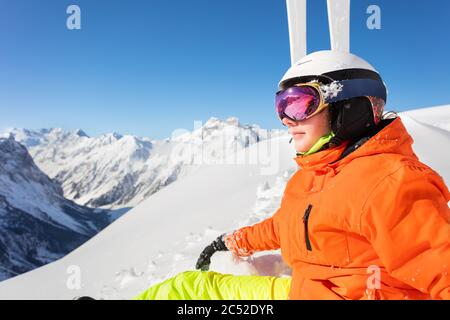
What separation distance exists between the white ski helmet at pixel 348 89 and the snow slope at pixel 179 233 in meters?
2.09

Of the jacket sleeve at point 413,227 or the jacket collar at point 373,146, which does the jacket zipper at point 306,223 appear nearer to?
the jacket collar at point 373,146

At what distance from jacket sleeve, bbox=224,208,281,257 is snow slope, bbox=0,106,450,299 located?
0.75ft

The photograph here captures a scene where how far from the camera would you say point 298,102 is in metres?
2.63

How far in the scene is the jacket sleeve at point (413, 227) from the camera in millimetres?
1750

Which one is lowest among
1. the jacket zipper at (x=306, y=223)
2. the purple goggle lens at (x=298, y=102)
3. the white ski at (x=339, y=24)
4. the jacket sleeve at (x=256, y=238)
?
the jacket sleeve at (x=256, y=238)

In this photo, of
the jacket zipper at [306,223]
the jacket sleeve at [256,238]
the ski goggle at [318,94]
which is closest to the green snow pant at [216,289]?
the jacket sleeve at [256,238]

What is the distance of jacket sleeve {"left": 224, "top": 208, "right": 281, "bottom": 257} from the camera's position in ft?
11.4

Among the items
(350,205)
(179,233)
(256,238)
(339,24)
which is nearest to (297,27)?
(339,24)

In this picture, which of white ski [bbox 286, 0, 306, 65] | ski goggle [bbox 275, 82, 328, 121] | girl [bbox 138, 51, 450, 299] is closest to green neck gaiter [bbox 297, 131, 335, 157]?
girl [bbox 138, 51, 450, 299]

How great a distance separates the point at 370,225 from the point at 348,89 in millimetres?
987

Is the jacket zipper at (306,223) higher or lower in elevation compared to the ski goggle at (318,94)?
lower

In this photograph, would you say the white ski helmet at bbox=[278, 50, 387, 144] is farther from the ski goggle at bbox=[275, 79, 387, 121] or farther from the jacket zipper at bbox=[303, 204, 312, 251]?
the jacket zipper at bbox=[303, 204, 312, 251]

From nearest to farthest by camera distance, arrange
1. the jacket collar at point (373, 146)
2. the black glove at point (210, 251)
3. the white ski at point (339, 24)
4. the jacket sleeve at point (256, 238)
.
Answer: the jacket collar at point (373, 146)
the jacket sleeve at point (256, 238)
the black glove at point (210, 251)
the white ski at point (339, 24)

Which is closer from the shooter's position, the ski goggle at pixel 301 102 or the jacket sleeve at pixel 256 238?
the ski goggle at pixel 301 102
